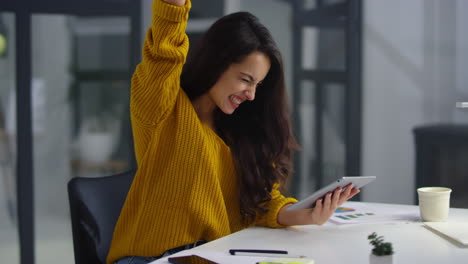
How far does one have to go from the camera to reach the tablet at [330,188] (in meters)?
1.59

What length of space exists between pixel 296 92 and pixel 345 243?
2.34 meters

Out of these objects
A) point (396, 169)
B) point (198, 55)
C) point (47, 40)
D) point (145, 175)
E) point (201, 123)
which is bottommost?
point (396, 169)

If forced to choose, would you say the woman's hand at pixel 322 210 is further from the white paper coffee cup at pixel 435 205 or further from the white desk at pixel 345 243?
the white paper coffee cup at pixel 435 205

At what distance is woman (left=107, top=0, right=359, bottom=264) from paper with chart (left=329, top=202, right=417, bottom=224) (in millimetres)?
159

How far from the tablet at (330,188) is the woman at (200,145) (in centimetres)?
2

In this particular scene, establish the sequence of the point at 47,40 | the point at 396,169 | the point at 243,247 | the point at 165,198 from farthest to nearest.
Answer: the point at 396,169 → the point at 47,40 → the point at 165,198 → the point at 243,247

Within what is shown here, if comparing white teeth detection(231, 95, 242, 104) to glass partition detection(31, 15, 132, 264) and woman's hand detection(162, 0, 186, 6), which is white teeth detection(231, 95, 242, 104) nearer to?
woman's hand detection(162, 0, 186, 6)

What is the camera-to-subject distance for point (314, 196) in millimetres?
1635

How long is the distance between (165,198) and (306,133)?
2259 millimetres

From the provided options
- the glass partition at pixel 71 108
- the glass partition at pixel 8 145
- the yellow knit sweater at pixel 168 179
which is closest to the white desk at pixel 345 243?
the yellow knit sweater at pixel 168 179

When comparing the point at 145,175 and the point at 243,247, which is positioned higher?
the point at 145,175

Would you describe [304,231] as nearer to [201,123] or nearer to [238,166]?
[238,166]

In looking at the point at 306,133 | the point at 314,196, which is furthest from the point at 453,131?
the point at 314,196

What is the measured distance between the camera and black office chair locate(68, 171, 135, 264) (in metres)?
1.64
